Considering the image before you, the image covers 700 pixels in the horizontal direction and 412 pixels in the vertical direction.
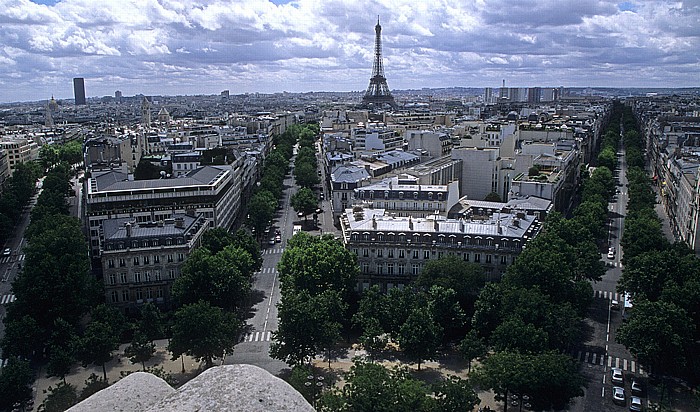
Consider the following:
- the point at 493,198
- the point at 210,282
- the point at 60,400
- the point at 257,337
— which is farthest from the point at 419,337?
the point at 493,198

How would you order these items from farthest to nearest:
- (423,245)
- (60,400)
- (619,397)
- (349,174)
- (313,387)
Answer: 1. (349,174)
2. (423,245)
3. (619,397)
4. (313,387)
5. (60,400)

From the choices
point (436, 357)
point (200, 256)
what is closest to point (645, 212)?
point (436, 357)

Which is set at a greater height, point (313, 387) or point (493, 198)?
point (493, 198)

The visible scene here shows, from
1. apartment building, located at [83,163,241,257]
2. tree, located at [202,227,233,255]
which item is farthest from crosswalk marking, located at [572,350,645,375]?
apartment building, located at [83,163,241,257]

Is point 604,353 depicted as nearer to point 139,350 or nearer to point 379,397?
point 379,397

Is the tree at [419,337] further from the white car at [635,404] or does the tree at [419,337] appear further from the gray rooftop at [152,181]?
the gray rooftop at [152,181]

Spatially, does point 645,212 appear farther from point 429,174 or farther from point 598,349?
point 598,349

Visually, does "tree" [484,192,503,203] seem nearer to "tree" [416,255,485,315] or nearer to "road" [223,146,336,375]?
"road" [223,146,336,375]

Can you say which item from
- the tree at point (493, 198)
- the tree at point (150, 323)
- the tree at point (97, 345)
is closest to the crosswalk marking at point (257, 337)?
the tree at point (150, 323)
